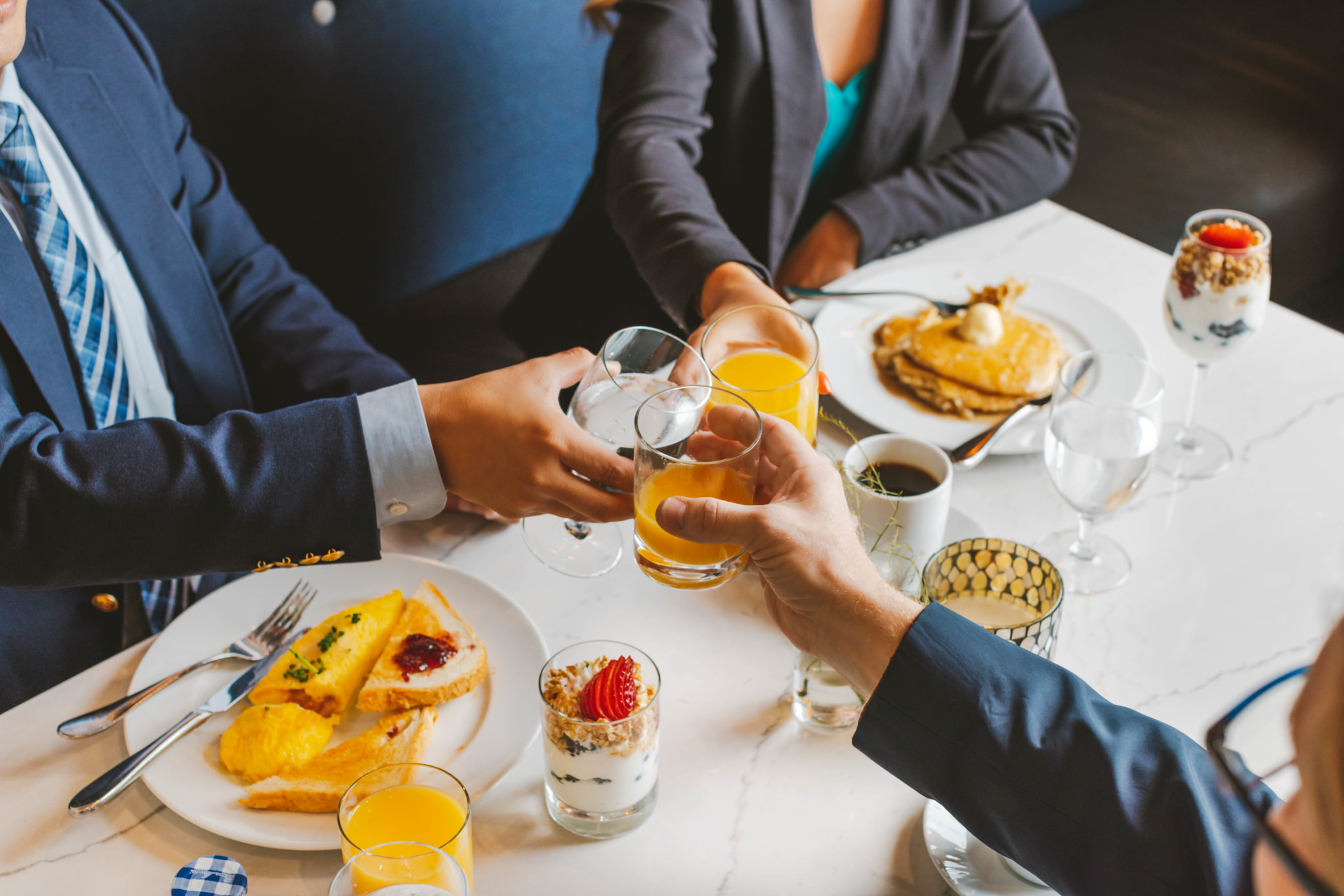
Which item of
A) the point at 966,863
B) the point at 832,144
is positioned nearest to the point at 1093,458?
the point at 966,863

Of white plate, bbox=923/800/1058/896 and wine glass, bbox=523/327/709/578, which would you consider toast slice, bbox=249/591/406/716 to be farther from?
white plate, bbox=923/800/1058/896

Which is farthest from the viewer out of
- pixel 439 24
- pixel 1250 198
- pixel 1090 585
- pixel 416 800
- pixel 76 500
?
pixel 1250 198

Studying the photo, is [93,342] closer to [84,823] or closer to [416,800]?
[84,823]

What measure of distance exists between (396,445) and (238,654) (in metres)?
0.28

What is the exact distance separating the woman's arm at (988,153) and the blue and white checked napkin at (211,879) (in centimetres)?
148

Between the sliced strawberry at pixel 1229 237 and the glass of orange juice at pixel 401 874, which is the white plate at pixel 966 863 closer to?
the glass of orange juice at pixel 401 874

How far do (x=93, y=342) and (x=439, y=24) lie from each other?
129 cm

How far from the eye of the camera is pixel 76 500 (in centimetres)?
109

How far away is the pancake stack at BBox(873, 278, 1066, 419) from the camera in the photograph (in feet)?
4.99

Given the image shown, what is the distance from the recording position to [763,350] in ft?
3.84

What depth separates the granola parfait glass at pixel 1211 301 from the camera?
4.46ft

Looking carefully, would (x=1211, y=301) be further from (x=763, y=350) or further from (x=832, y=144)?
(x=832, y=144)

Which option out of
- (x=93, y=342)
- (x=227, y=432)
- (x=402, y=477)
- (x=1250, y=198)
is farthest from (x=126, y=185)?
(x=1250, y=198)

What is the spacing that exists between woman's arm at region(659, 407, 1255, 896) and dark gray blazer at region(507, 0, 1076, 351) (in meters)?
0.83
